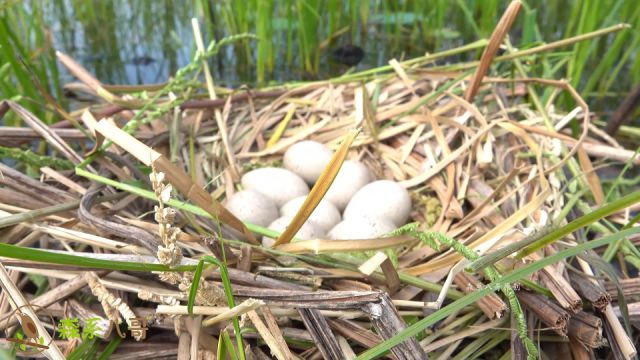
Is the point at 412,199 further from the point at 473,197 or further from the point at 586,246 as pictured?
the point at 586,246

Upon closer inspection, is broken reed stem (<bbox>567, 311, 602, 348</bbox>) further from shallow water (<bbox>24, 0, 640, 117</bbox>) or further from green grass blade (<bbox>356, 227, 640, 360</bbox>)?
shallow water (<bbox>24, 0, 640, 117</bbox>)

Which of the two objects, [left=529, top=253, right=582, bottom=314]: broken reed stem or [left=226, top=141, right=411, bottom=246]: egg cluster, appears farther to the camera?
[left=226, top=141, right=411, bottom=246]: egg cluster

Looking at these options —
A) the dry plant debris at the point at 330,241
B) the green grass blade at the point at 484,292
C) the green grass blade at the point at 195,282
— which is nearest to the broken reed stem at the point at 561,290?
the dry plant debris at the point at 330,241

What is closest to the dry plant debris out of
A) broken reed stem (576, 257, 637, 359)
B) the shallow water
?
broken reed stem (576, 257, 637, 359)

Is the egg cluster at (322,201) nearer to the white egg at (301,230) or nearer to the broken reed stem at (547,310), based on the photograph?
the white egg at (301,230)

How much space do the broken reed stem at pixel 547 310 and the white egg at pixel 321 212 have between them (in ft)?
1.57

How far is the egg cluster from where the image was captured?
41.3 inches

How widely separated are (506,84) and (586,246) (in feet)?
3.22

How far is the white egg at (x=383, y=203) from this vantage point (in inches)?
43.8

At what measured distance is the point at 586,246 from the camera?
1.72 feet

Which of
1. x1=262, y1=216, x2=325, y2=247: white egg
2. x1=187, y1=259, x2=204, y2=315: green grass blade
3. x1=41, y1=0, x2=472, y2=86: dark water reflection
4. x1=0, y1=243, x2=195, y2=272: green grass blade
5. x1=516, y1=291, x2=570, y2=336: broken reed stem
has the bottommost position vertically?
x1=262, y1=216, x2=325, y2=247: white egg

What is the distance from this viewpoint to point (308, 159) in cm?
128

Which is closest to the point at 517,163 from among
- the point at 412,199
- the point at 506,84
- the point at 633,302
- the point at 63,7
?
the point at 412,199

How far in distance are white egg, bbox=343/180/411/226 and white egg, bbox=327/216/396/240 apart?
0.11 feet
